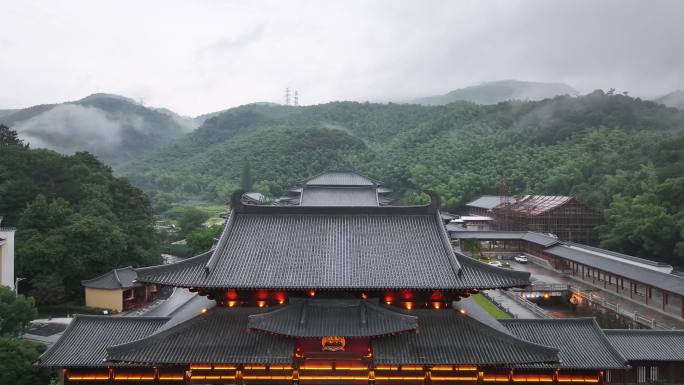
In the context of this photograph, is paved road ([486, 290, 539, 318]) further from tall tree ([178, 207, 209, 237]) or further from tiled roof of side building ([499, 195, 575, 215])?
tall tree ([178, 207, 209, 237])

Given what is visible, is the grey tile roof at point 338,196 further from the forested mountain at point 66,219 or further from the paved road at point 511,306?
Answer: the forested mountain at point 66,219

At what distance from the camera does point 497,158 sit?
443 feet

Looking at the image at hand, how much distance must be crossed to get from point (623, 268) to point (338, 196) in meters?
33.5

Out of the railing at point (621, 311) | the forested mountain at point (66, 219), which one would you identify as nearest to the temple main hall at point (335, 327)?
the railing at point (621, 311)

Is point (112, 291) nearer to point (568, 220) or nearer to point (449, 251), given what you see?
point (449, 251)

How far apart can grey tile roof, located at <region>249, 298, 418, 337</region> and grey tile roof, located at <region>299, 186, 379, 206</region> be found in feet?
115

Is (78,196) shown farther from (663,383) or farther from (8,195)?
(663,383)

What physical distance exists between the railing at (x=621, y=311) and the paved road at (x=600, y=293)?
534 millimetres

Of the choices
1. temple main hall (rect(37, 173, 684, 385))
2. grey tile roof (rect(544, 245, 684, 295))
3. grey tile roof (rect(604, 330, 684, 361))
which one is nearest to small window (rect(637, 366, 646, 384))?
grey tile roof (rect(604, 330, 684, 361))

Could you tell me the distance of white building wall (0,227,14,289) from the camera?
128ft

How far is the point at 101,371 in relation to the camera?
19250mm

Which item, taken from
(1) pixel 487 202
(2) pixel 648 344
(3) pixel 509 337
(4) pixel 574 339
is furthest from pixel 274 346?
(1) pixel 487 202

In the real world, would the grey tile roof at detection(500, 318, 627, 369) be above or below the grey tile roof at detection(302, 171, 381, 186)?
below

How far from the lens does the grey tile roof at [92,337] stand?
61.9 feet
